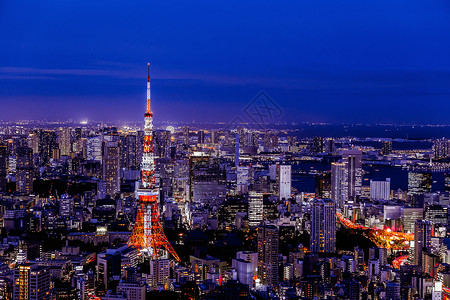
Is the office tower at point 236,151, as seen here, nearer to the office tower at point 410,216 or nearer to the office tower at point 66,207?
the office tower at point 66,207

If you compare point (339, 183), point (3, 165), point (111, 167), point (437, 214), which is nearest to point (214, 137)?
point (111, 167)

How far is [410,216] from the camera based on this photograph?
→ 1138cm

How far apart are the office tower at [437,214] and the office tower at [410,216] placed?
141mm

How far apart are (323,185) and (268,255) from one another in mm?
7422

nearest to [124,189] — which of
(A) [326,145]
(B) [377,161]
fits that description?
(A) [326,145]

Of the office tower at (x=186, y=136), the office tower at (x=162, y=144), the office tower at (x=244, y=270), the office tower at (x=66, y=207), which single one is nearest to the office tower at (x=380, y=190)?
the office tower at (x=186, y=136)

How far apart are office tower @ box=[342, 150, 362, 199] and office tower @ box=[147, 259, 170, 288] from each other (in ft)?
26.9

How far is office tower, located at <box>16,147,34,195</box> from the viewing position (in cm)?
1410

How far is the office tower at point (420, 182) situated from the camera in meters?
15.4

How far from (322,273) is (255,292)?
1084 mm

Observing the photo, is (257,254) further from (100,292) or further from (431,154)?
(431,154)

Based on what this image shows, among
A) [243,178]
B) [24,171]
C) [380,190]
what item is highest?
[24,171]

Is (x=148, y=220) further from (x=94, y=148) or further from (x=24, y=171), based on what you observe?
(x=94, y=148)

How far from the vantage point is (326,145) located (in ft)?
62.1
